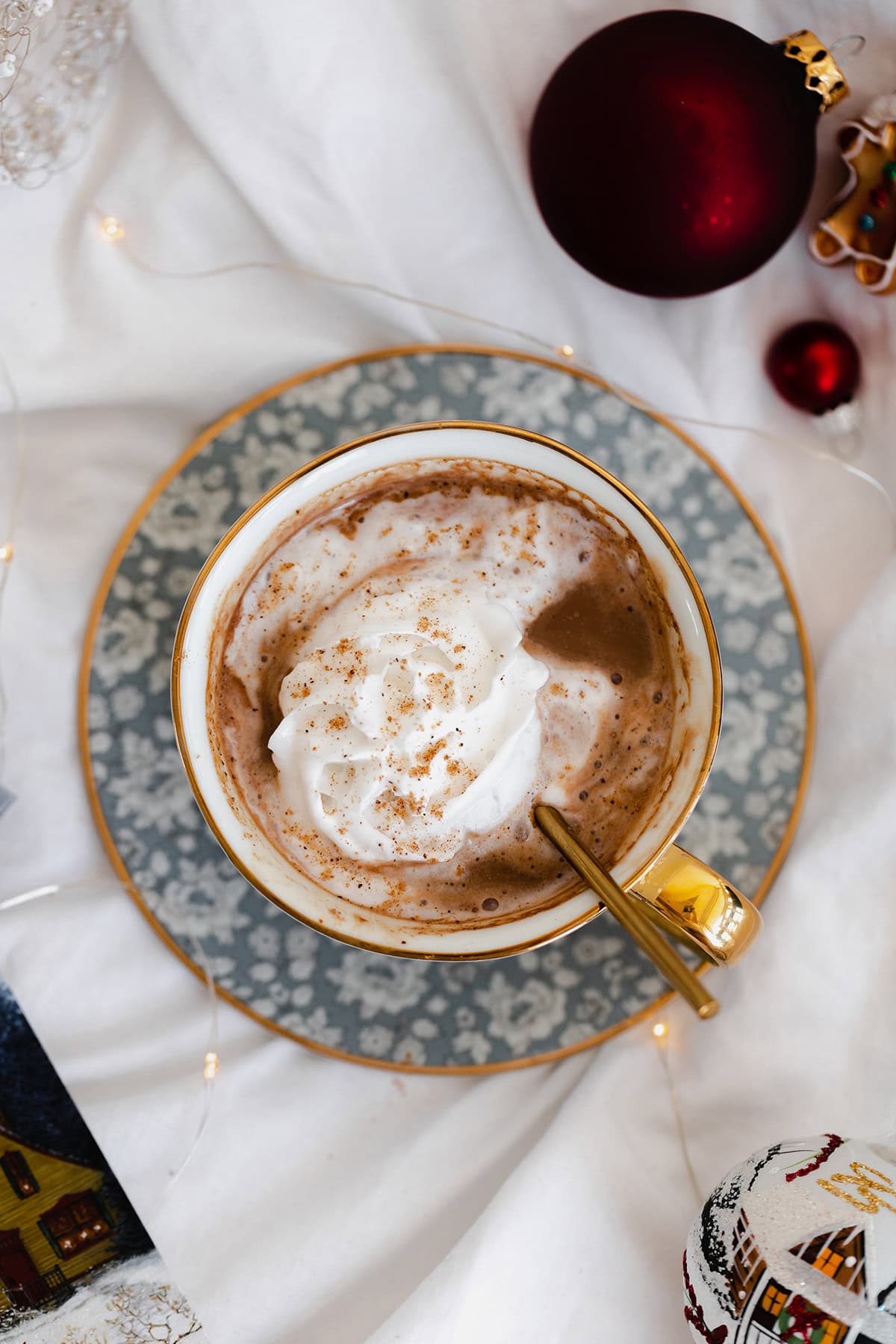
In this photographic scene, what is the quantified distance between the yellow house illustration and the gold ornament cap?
40.6 inches

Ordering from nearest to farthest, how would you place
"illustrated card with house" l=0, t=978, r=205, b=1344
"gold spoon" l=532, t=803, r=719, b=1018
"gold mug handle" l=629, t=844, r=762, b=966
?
"gold spoon" l=532, t=803, r=719, b=1018 < "gold mug handle" l=629, t=844, r=762, b=966 < "illustrated card with house" l=0, t=978, r=205, b=1344

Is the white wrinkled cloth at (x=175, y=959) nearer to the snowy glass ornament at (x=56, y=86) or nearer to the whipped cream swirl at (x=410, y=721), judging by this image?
the snowy glass ornament at (x=56, y=86)

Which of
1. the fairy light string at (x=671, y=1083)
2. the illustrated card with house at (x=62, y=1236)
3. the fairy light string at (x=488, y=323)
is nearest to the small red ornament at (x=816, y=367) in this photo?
the fairy light string at (x=488, y=323)

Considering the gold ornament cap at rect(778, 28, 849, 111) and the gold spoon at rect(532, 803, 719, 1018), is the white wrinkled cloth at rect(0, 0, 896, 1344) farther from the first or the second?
the gold spoon at rect(532, 803, 719, 1018)

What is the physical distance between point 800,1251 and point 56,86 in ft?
3.39

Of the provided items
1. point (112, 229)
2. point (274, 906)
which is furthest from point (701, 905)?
point (112, 229)

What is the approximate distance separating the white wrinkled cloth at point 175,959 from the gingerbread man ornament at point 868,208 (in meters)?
0.05

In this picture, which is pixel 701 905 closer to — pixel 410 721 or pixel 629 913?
pixel 629 913

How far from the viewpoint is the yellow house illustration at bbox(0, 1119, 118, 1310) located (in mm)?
831

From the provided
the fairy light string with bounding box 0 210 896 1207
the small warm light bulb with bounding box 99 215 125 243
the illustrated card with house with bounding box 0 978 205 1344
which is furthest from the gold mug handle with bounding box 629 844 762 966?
the small warm light bulb with bounding box 99 215 125 243

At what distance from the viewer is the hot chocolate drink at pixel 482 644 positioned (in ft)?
2.70

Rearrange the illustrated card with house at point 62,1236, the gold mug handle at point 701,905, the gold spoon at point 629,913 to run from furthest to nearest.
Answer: the illustrated card with house at point 62,1236, the gold mug handle at point 701,905, the gold spoon at point 629,913

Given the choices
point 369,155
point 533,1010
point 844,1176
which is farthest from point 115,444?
point 844,1176

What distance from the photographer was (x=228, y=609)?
2.72ft
